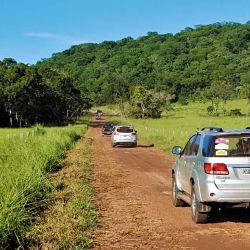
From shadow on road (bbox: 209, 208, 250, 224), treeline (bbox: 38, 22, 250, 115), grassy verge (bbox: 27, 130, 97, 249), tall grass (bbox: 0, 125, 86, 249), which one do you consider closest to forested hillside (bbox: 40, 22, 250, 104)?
treeline (bbox: 38, 22, 250, 115)

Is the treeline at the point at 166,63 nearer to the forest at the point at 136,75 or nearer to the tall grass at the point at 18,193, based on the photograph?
the forest at the point at 136,75

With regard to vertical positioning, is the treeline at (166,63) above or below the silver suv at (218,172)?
above

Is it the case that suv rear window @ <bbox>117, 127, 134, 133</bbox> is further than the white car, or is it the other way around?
suv rear window @ <bbox>117, 127, 134, 133</bbox>

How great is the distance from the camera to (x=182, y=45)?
164 m

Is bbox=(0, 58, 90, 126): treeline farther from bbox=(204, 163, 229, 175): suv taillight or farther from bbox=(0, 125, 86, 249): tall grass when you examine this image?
bbox=(204, 163, 229, 175): suv taillight

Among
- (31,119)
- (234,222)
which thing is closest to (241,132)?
(234,222)

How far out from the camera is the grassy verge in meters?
7.82

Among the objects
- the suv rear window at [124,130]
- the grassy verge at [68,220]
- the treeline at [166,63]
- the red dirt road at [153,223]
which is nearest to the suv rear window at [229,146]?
the red dirt road at [153,223]

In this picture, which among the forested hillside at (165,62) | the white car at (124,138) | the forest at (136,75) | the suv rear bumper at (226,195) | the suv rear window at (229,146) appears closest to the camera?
the suv rear bumper at (226,195)

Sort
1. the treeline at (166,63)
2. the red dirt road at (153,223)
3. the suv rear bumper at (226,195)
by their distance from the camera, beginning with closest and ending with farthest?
the red dirt road at (153,223) < the suv rear bumper at (226,195) < the treeline at (166,63)

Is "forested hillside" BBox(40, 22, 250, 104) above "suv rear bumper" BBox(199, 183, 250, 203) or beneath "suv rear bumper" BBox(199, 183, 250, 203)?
above

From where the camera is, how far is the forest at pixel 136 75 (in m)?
80.3

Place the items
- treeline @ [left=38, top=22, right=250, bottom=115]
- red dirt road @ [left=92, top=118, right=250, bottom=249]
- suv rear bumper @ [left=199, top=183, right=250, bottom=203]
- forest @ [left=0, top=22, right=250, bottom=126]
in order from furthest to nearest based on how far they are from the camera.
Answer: treeline @ [left=38, top=22, right=250, bottom=115] → forest @ [left=0, top=22, right=250, bottom=126] → suv rear bumper @ [left=199, top=183, right=250, bottom=203] → red dirt road @ [left=92, top=118, right=250, bottom=249]

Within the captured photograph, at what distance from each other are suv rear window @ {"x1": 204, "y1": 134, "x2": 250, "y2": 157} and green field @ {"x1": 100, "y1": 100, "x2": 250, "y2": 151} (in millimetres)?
22382
